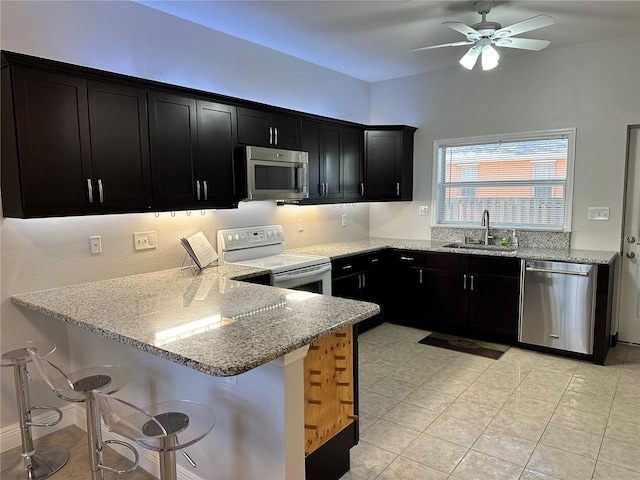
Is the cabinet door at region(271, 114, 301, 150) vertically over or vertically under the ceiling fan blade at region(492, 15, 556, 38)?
under

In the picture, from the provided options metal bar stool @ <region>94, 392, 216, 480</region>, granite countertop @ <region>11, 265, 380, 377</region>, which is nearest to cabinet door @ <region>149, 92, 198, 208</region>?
granite countertop @ <region>11, 265, 380, 377</region>

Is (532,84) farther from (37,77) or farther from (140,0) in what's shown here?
(37,77)

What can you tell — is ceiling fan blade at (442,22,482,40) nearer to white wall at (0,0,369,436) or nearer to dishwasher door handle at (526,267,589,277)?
white wall at (0,0,369,436)

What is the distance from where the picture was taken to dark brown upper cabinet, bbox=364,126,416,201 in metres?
4.72

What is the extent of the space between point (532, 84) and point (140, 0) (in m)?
3.54

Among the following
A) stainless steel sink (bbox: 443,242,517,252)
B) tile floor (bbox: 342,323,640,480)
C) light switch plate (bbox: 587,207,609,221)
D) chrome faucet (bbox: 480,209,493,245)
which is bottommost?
tile floor (bbox: 342,323,640,480)

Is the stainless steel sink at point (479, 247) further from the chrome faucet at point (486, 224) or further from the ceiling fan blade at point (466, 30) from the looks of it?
the ceiling fan blade at point (466, 30)

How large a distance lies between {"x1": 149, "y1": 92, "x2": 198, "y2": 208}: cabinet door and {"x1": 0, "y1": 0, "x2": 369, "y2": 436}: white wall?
0.34 m

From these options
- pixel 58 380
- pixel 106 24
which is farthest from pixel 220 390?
pixel 106 24

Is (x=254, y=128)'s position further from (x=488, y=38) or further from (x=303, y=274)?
(x=488, y=38)

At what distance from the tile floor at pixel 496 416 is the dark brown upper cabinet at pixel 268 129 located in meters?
2.00

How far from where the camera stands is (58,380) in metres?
1.94

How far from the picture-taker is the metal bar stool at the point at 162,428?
144 centimetres

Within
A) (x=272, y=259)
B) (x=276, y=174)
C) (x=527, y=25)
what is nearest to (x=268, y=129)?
(x=276, y=174)
